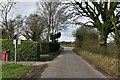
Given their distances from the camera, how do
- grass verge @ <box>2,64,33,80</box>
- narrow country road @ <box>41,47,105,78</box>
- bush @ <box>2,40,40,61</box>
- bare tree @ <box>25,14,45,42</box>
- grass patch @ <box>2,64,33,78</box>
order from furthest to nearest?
bare tree @ <box>25,14,45,42</box>, bush @ <box>2,40,40,61</box>, narrow country road @ <box>41,47,105,78</box>, grass patch @ <box>2,64,33,78</box>, grass verge @ <box>2,64,33,80</box>

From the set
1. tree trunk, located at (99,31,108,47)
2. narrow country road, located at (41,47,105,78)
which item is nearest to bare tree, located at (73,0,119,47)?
tree trunk, located at (99,31,108,47)

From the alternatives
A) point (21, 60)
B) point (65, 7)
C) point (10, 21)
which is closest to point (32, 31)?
point (10, 21)

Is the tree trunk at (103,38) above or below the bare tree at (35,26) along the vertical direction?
below

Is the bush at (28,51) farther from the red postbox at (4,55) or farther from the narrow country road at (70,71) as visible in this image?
the narrow country road at (70,71)

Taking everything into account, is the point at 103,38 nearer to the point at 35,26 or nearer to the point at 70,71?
the point at 70,71

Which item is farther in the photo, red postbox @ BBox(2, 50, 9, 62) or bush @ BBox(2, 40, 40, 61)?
bush @ BBox(2, 40, 40, 61)

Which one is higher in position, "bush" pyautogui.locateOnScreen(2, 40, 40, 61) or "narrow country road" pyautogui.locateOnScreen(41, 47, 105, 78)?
"bush" pyautogui.locateOnScreen(2, 40, 40, 61)

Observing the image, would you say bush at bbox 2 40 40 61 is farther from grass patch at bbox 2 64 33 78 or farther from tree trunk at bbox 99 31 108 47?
grass patch at bbox 2 64 33 78

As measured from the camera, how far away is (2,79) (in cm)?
1563

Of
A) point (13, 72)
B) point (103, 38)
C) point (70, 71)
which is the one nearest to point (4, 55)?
point (13, 72)

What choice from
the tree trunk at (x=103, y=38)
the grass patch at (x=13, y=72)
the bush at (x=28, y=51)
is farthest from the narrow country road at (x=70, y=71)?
the tree trunk at (x=103, y=38)

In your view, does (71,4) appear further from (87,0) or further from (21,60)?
(21,60)

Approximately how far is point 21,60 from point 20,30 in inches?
1248

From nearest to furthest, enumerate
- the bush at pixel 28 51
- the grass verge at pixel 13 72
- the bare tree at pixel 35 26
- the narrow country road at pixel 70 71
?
1. the grass verge at pixel 13 72
2. the narrow country road at pixel 70 71
3. the bush at pixel 28 51
4. the bare tree at pixel 35 26
